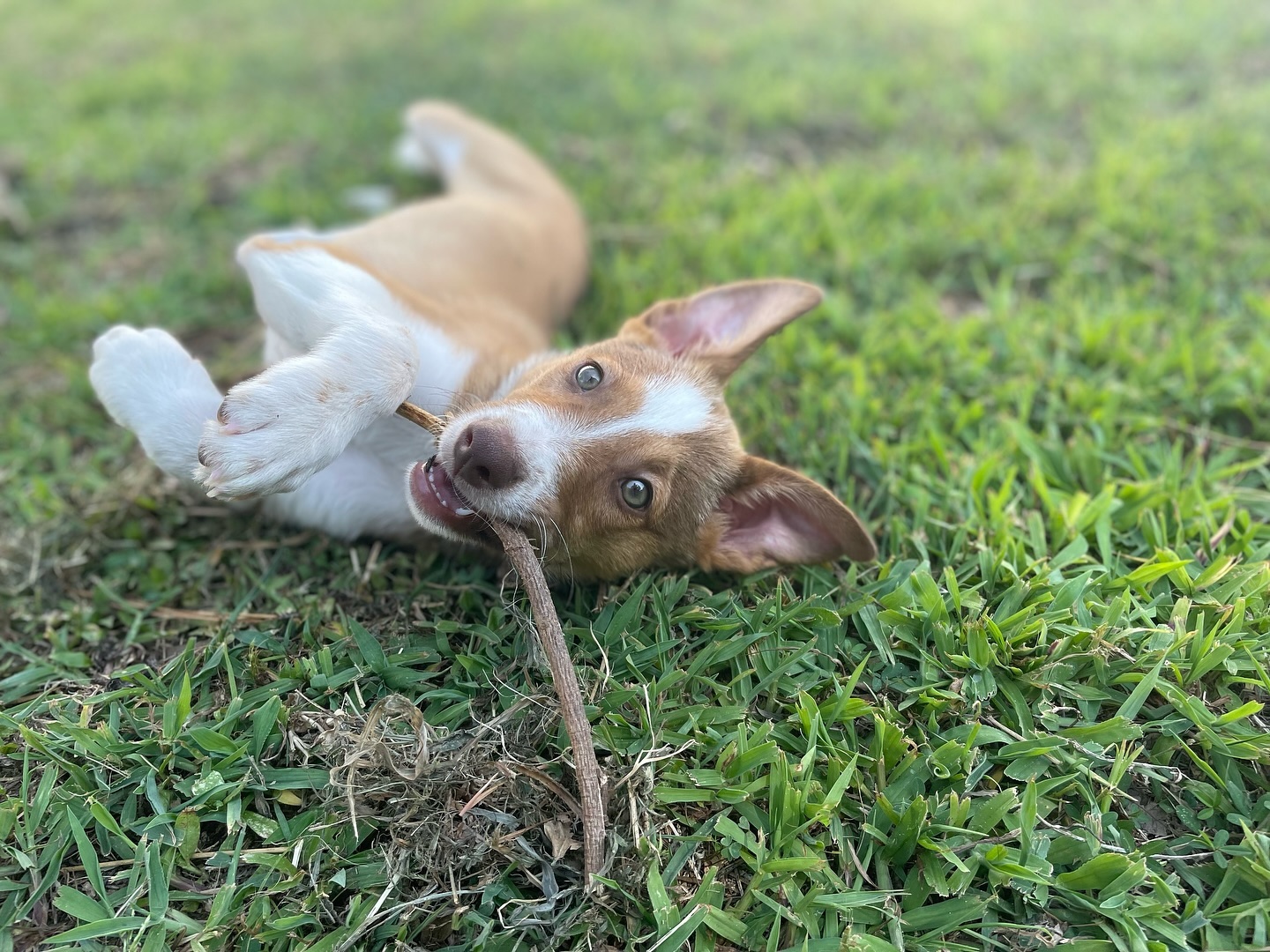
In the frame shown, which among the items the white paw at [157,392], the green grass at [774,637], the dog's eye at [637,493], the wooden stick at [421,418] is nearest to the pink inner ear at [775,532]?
the green grass at [774,637]

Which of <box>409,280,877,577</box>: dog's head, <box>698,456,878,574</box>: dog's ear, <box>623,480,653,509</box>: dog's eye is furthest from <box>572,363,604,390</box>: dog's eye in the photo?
<box>698,456,878,574</box>: dog's ear

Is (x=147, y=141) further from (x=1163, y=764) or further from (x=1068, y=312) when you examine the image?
(x=1163, y=764)

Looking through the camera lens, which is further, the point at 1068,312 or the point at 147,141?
the point at 147,141

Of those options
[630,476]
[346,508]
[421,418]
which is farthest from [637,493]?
[346,508]

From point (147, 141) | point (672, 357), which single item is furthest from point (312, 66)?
point (672, 357)

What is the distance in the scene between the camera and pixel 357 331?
2639mm

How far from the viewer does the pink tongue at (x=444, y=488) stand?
2.59 meters

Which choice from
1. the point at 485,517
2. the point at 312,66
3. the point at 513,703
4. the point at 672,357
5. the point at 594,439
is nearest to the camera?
the point at 513,703

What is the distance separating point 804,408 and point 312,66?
643cm

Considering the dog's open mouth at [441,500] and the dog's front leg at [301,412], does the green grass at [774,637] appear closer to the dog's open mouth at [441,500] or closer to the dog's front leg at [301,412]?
the dog's open mouth at [441,500]

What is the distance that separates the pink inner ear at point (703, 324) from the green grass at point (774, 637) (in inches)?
16.9

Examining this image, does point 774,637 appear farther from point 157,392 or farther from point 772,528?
point 157,392

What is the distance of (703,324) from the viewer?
344cm

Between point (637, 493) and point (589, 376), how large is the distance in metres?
0.50
